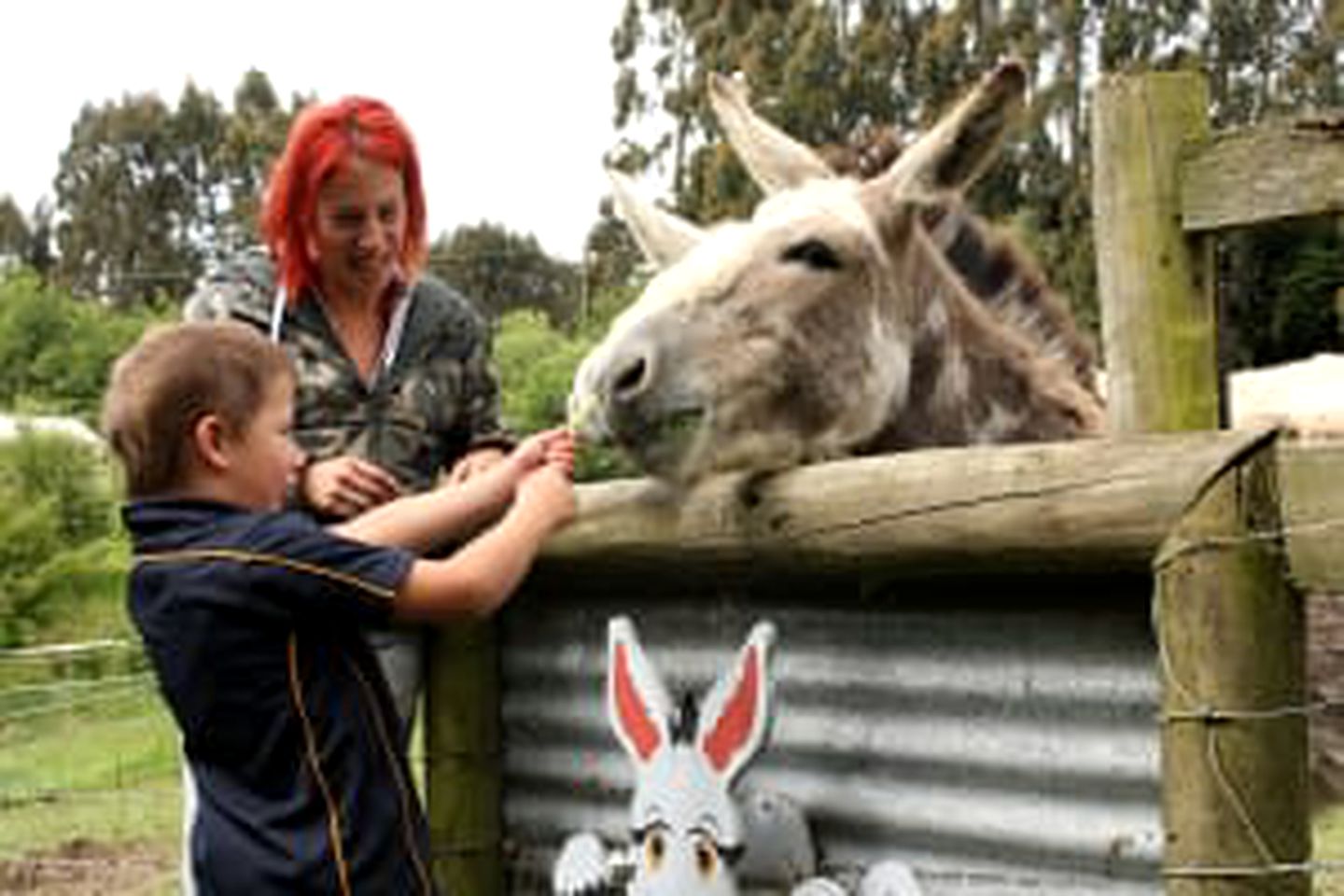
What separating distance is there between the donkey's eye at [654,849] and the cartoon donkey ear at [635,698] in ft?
0.37

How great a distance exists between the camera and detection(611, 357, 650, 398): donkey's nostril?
9.46 ft

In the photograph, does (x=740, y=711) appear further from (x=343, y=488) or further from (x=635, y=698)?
(x=343, y=488)

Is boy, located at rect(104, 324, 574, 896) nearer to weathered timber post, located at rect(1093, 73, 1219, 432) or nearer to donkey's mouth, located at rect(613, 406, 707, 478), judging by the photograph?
donkey's mouth, located at rect(613, 406, 707, 478)

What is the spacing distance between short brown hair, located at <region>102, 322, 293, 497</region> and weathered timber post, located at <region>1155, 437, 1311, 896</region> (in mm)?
1242

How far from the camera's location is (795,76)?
32.9 meters

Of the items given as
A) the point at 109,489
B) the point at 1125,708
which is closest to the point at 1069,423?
the point at 1125,708

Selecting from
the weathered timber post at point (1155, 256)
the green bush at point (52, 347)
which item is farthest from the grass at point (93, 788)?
the green bush at point (52, 347)

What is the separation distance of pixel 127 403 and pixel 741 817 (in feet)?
3.41

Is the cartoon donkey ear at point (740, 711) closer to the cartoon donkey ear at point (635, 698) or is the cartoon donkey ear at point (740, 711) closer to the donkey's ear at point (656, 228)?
the cartoon donkey ear at point (635, 698)

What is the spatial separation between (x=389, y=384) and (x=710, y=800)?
1.04 m

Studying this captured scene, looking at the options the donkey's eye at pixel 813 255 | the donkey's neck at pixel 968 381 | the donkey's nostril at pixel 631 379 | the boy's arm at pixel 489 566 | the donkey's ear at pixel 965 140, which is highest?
the donkey's ear at pixel 965 140

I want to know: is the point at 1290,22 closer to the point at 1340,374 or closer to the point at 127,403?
the point at 1340,374

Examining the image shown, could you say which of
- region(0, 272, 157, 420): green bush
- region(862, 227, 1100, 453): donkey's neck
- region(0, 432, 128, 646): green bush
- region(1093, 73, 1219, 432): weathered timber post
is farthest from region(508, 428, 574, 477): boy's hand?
region(0, 272, 157, 420): green bush

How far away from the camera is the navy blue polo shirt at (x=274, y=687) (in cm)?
260
